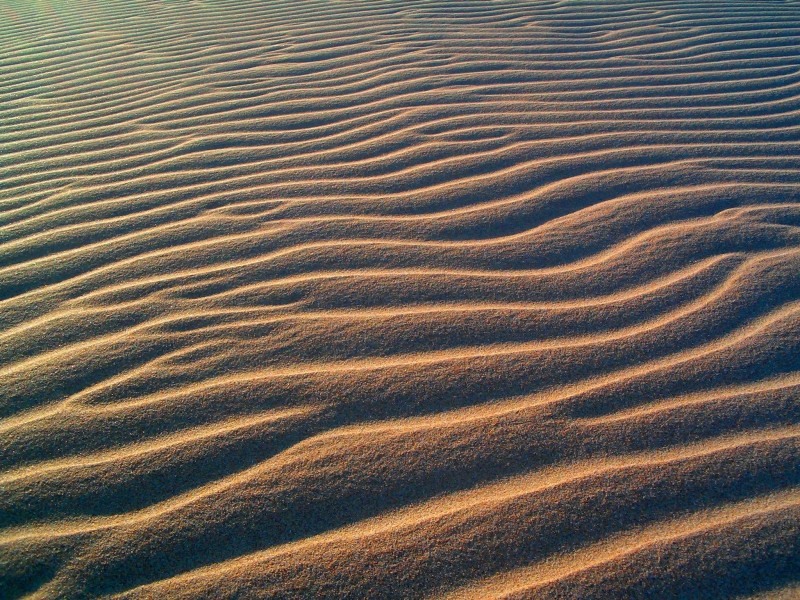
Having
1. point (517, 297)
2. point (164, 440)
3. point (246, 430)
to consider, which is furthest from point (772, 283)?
point (164, 440)

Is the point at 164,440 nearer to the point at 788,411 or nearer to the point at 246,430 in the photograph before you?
the point at 246,430

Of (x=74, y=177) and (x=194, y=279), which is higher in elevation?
(x=74, y=177)

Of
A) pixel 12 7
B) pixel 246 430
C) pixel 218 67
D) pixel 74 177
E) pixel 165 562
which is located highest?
pixel 12 7

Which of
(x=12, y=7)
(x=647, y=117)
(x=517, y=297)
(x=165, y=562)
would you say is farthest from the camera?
(x=12, y=7)

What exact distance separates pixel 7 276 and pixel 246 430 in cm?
137

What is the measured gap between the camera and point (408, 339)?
1.96 metres

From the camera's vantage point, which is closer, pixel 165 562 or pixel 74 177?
pixel 165 562

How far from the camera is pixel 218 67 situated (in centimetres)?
430

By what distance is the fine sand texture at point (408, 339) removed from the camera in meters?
1.43

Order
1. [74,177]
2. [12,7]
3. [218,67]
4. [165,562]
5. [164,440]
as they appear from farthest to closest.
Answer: [12,7] → [218,67] → [74,177] → [164,440] → [165,562]

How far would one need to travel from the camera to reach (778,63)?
3.94 meters

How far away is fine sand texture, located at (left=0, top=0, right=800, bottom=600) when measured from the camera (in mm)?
1430

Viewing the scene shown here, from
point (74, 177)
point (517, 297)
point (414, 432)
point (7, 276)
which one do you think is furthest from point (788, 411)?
point (74, 177)

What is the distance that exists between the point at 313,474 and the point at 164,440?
46 centimetres
